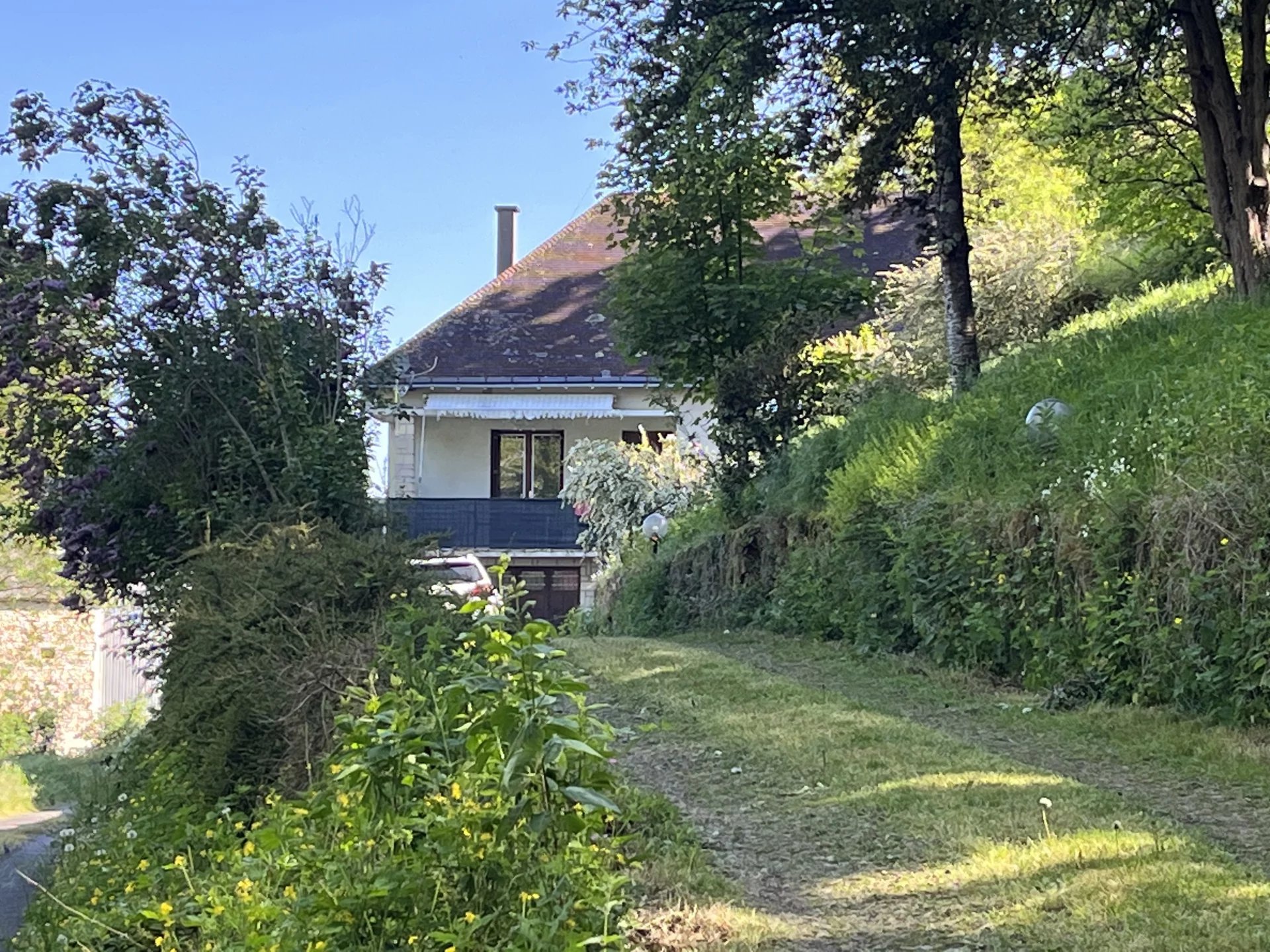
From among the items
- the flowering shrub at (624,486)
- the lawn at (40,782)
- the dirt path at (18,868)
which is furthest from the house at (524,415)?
the dirt path at (18,868)

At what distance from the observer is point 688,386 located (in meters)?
18.2

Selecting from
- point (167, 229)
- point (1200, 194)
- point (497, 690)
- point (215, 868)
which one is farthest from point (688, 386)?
point (497, 690)

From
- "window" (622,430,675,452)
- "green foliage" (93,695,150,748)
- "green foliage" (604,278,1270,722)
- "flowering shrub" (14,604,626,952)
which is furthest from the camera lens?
"window" (622,430,675,452)

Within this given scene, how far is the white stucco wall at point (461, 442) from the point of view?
28.1 meters

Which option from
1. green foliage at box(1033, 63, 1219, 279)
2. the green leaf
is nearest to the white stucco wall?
green foliage at box(1033, 63, 1219, 279)

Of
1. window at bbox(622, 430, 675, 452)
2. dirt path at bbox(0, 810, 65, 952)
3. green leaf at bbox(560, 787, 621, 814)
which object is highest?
window at bbox(622, 430, 675, 452)

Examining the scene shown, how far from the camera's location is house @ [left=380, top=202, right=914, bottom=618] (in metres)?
26.9

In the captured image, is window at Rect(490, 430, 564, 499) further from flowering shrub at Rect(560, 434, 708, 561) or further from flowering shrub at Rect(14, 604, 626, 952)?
flowering shrub at Rect(14, 604, 626, 952)

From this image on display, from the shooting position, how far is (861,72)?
45.8 feet

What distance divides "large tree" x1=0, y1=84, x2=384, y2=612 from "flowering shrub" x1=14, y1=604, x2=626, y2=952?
5578 millimetres

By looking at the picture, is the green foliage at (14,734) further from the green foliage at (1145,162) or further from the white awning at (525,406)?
the green foliage at (1145,162)

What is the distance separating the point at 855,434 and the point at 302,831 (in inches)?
364

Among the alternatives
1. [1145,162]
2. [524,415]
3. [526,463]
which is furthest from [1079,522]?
[526,463]

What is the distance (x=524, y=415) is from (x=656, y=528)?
7221mm
